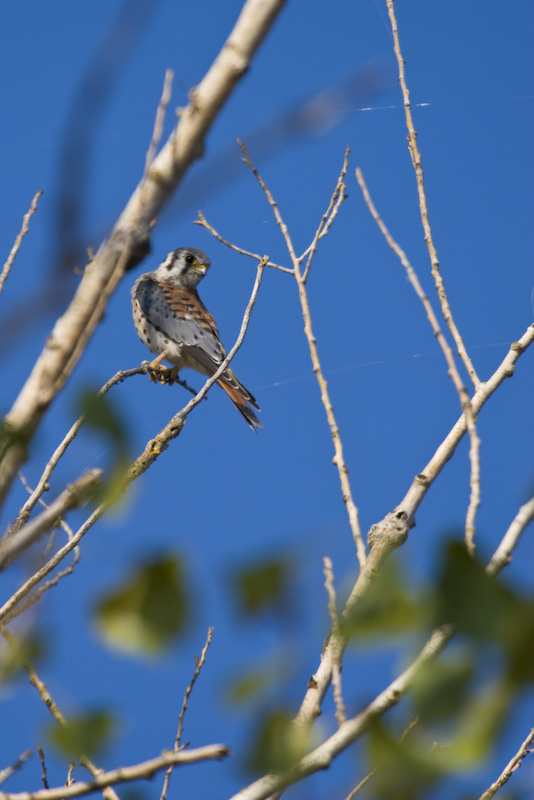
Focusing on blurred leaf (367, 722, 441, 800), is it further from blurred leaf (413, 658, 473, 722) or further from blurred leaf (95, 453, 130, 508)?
blurred leaf (95, 453, 130, 508)

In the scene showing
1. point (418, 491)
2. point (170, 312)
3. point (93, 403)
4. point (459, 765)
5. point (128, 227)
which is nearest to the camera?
point (459, 765)

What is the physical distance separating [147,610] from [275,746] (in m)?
0.12

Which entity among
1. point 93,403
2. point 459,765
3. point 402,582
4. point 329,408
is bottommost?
point 459,765

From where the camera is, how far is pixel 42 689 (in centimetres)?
175

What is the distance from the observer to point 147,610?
0.52m

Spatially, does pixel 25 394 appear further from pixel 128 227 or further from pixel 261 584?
pixel 261 584

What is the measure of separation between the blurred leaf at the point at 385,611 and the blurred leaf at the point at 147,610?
0.11 meters

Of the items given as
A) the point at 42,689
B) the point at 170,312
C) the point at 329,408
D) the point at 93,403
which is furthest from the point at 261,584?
the point at 170,312

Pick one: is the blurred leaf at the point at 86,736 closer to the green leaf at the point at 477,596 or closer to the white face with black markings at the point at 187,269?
the green leaf at the point at 477,596

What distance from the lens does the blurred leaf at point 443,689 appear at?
1.55ft

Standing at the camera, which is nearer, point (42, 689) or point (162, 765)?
point (162, 765)

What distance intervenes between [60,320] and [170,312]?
484 cm

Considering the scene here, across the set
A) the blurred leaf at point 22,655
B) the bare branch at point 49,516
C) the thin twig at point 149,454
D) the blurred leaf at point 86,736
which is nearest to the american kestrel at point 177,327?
the thin twig at point 149,454

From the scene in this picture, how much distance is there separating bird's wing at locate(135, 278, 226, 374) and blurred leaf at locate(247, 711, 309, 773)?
184 inches
